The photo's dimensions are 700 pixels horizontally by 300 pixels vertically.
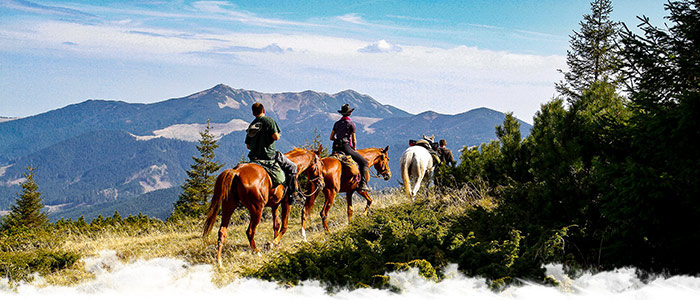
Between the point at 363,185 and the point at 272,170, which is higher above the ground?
the point at 272,170

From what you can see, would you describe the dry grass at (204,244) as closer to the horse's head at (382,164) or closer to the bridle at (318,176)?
the horse's head at (382,164)

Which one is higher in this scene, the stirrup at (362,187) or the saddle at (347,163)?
the saddle at (347,163)

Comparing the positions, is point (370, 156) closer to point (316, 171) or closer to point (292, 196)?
point (316, 171)

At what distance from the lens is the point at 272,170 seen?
991cm

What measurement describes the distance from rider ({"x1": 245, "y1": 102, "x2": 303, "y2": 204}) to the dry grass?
5.50 feet

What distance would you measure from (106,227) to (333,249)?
10.6 m

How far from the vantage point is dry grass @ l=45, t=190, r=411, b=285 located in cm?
838

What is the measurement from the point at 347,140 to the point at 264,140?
3.83 meters

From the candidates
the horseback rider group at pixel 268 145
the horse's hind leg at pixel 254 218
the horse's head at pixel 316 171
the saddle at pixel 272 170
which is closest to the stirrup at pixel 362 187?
the horseback rider group at pixel 268 145

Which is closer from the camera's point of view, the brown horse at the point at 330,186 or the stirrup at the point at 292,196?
the stirrup at the point at 292,196

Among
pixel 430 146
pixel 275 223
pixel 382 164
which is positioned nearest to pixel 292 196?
pixel 275 223

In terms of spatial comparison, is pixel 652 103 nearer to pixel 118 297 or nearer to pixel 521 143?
pixel 521 143

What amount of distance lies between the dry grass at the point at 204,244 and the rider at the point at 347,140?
129 centimetres

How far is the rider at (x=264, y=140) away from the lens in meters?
9.68
